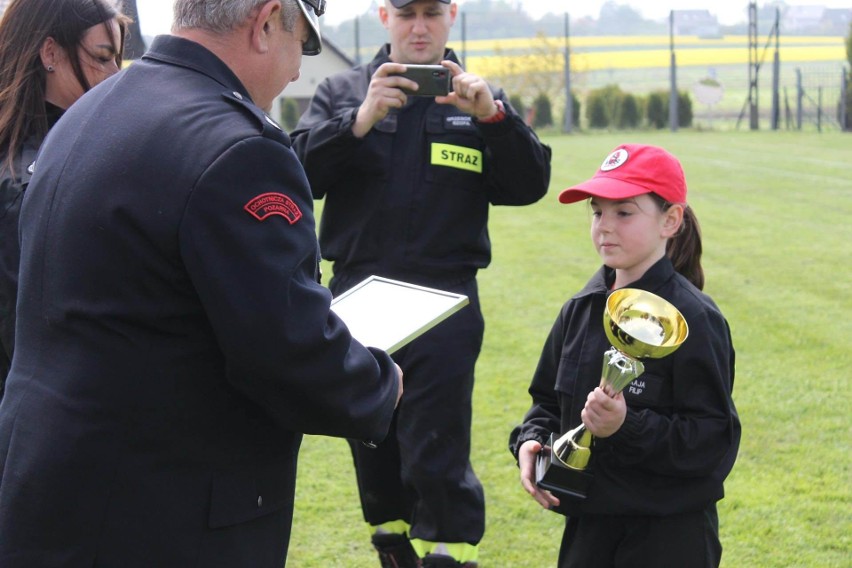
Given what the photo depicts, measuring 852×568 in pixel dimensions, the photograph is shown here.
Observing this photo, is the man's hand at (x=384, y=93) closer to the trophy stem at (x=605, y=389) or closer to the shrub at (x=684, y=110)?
the trophy stem at (x=605, y=389)

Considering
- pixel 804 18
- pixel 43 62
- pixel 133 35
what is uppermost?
pixel 804 18

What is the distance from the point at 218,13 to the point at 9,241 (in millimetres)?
1052

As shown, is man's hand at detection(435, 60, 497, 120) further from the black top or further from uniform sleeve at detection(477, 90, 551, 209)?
the black top

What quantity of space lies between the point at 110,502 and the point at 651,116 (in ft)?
153

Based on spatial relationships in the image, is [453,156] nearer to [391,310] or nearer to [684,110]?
[391,310]

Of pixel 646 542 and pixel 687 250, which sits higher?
pixel 687 250

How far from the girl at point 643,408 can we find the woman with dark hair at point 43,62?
147 cm

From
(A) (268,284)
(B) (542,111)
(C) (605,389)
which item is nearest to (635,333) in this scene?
(C) (605,389)

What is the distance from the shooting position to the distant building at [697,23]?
91.3 metres

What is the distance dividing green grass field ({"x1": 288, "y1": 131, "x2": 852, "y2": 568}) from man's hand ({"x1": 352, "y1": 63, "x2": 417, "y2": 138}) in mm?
1935

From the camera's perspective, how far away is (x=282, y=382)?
2.20 metres

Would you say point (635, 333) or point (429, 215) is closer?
point (635, 333)

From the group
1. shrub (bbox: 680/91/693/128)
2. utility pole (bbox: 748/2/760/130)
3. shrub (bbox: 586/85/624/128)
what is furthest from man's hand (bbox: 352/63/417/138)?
shrub (bbox: 586/85/624/128)

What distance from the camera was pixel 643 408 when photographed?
2.98m
